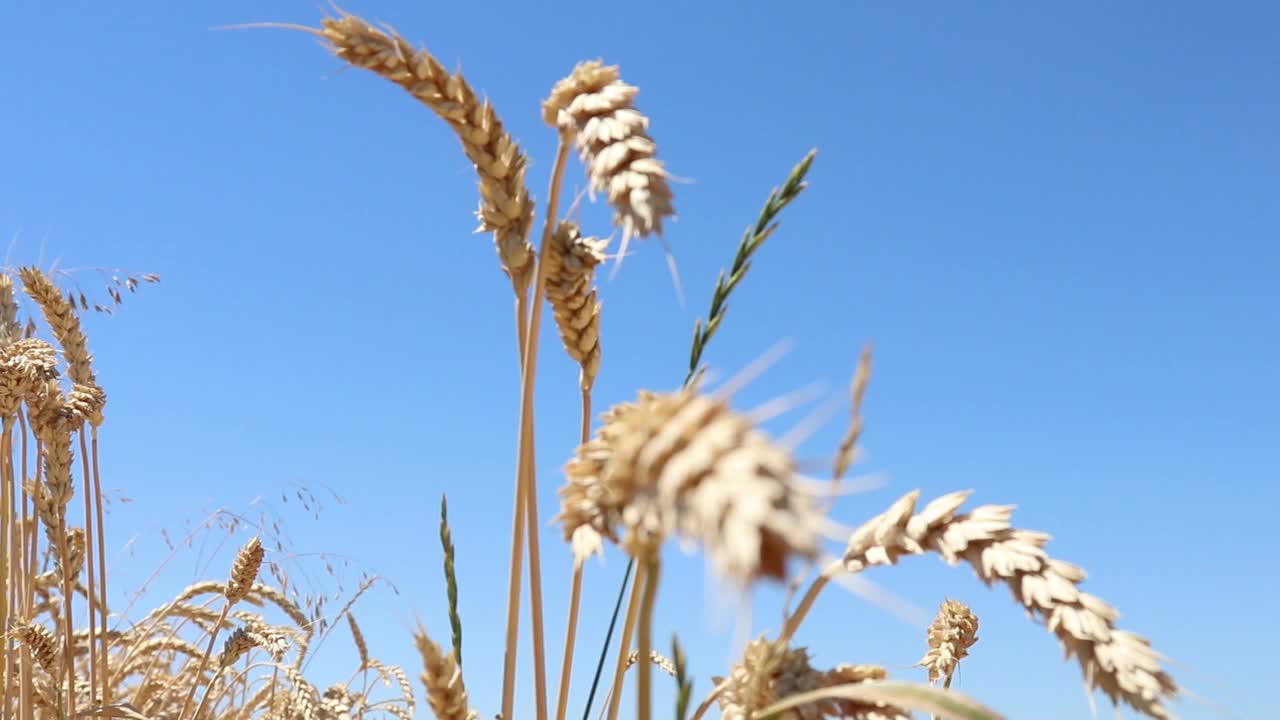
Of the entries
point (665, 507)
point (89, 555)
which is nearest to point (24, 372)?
point (89, 555)

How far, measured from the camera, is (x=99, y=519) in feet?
10.1

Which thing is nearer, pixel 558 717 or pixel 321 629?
pixel 558 717

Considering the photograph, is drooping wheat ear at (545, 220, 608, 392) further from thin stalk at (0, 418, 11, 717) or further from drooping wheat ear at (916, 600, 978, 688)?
thin stalk at (0, 418, 11, 717)

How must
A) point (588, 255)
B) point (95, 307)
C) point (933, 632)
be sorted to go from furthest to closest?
point (95, 307) < point (933, 632) < point (588, 255)

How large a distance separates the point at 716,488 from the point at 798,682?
0.58 m

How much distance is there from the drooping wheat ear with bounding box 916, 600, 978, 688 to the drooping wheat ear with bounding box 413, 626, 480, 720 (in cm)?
122

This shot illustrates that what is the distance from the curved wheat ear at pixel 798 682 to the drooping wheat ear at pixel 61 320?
9.23 ft

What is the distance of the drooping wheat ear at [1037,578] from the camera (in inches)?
42.4

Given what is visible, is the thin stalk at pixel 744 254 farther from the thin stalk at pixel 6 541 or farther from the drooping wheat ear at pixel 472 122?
the thin stalk at pixel 6 541

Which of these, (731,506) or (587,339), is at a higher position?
(587,339)

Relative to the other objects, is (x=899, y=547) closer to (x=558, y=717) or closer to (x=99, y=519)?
(x=558, y=717)

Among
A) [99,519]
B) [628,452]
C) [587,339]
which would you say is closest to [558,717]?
[587,339]

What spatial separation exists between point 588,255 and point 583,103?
227 mm

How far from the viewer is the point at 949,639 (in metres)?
2.21
